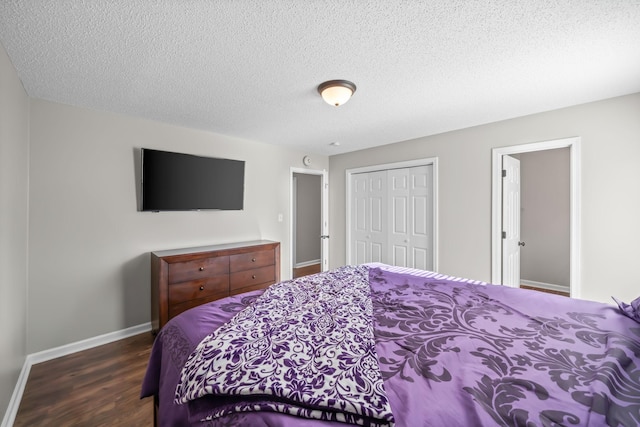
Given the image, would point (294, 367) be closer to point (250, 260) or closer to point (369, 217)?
point (250, 260)

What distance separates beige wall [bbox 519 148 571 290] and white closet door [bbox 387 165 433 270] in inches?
75.1

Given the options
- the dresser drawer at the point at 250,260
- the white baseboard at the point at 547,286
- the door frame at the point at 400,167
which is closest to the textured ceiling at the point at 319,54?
the door frame at the point at 400,167

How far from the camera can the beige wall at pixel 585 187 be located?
7.36 ft

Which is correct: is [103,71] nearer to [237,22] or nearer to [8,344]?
[237,22]

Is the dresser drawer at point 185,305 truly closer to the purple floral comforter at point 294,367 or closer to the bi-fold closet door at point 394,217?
the purple floral comforter at point 294,367

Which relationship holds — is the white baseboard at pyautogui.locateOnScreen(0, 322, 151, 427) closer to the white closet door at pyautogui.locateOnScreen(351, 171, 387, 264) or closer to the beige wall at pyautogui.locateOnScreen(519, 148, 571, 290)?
the white closet door at pyautogui.locateOnScreen(351, 171, 387, 264)

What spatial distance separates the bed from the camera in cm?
75

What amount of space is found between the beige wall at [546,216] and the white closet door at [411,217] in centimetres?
191

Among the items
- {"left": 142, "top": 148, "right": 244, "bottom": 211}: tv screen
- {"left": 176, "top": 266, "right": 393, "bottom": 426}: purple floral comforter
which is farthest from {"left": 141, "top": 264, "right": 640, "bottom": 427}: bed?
{"left": 142, "top": 148, "right": 244, "bottom": 211}: tv screen

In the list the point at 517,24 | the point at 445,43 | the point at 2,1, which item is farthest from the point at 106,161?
the point at 517,24

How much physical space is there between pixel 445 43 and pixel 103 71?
2.32m

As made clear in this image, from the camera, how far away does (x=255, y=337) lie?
41.6 inches

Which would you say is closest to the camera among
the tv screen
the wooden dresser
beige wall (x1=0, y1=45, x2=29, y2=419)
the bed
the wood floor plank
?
the bed

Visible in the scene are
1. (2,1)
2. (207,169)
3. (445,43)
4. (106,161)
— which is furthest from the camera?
(207,169)
